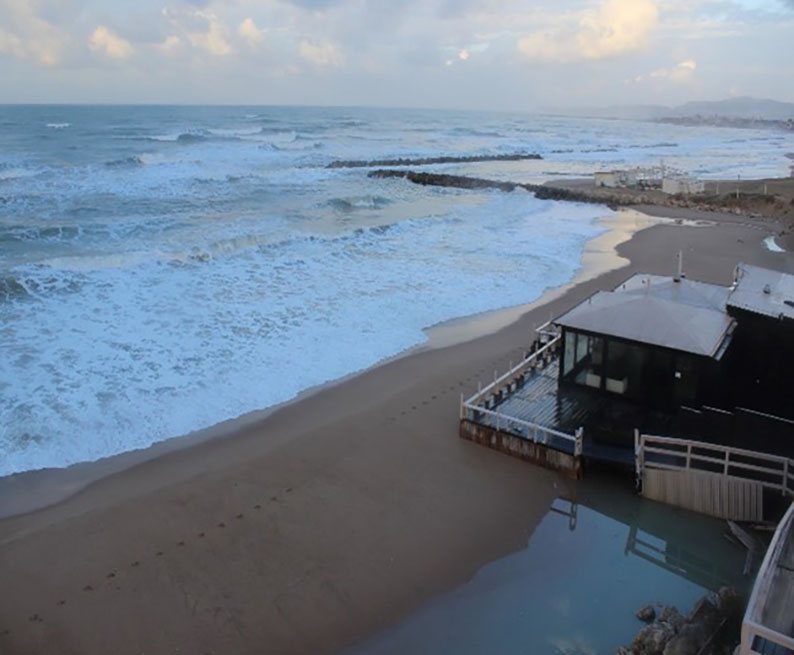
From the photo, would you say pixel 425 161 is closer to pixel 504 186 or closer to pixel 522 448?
pixel 504 186

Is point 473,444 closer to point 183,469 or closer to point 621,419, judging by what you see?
point 621,419

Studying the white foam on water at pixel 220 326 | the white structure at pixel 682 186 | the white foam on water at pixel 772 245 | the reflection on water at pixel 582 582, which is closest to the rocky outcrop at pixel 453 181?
the white structure at pixel 682 186

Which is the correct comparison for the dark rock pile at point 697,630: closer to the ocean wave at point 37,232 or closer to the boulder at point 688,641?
the boulder at point 688,641

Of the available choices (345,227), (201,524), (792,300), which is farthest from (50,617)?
(345,227)

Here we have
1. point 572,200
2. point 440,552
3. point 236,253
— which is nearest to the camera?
point 440,552

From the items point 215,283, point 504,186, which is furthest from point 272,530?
point 504,186

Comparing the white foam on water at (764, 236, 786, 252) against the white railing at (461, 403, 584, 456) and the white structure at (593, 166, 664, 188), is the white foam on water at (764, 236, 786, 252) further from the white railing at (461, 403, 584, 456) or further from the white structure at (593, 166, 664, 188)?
the white railing at (461, 403, 584, 456)
